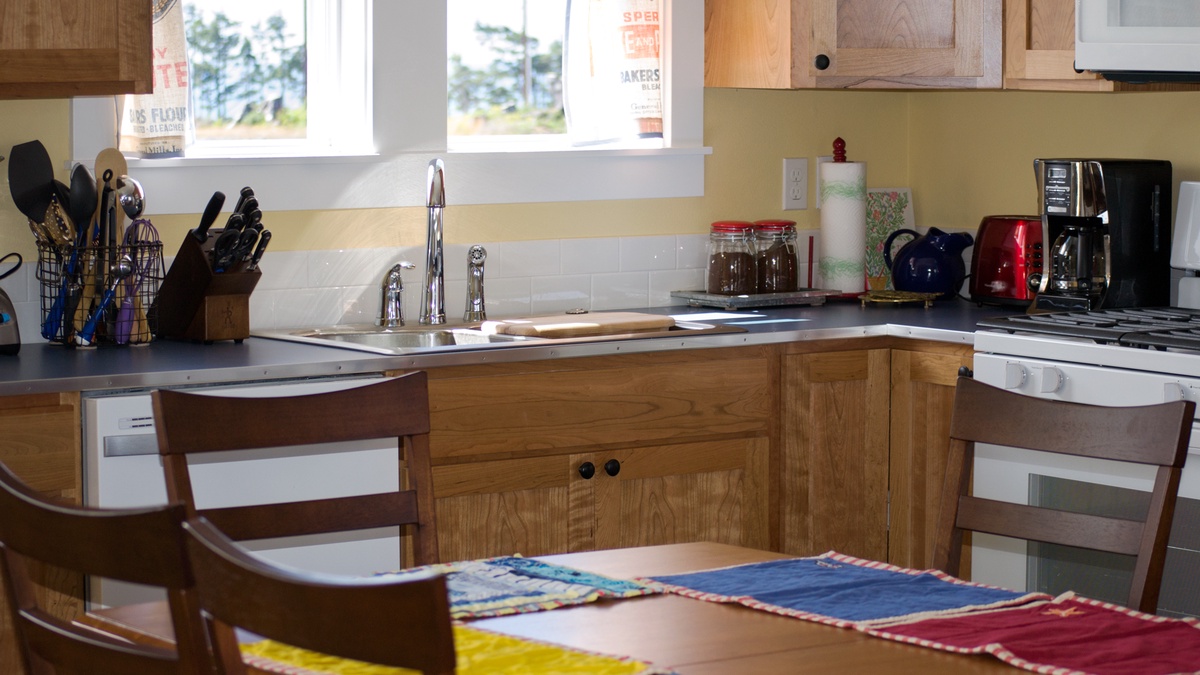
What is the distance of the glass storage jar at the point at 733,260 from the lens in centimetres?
393

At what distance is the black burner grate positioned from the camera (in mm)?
3023

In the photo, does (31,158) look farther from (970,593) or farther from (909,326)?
(970,593)

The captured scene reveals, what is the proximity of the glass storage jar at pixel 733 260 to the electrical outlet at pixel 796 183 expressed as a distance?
25 cm

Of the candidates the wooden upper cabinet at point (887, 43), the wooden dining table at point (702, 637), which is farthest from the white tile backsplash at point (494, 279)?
the wooden dining table at point (702, 637)

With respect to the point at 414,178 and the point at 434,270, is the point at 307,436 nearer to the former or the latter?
the point at 434,270

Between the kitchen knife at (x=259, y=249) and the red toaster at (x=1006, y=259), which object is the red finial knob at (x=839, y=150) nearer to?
the red toaster at (x=1006, y=259)

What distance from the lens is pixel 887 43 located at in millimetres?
3711

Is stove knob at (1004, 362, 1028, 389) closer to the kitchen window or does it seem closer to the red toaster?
the red toaster

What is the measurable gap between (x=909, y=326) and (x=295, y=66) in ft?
4.79

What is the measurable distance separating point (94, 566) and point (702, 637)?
0.62 meters

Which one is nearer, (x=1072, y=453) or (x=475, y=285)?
(x=1072, y=453)

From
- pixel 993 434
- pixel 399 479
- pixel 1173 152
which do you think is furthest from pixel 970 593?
pixel 1173 152

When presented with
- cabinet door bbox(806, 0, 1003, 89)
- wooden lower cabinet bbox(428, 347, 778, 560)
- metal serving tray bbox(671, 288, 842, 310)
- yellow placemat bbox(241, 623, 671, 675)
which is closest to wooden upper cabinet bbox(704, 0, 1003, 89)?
cabinet door bbox(806, 0, 1003, 89)

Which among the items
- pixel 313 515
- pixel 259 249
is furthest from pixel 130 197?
pixel 313 515
